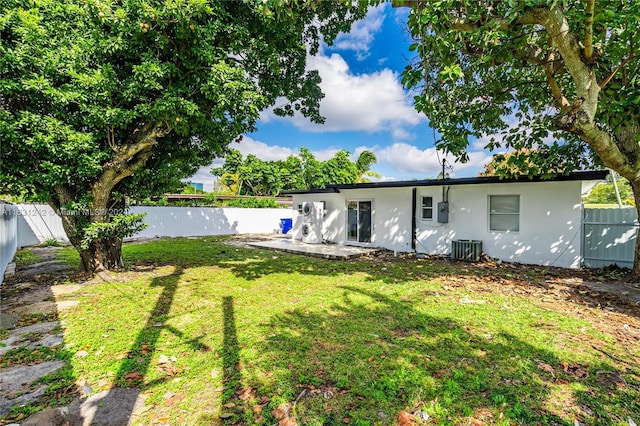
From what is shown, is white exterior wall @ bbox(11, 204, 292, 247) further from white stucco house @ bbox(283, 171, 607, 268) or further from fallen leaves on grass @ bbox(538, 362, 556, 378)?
fallen leaves on grass @ bbox(538, 362, 556, 378)

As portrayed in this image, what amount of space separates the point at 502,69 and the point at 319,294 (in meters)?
→ 6.21

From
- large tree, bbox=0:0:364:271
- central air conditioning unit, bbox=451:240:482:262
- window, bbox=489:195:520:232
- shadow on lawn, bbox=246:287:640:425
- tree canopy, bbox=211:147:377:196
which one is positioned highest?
tree canopy, bbox=211:147:377:196

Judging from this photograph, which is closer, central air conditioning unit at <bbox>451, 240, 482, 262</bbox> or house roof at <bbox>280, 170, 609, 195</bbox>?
house roof at <bbox>280, 170, 609, 195</bbox>

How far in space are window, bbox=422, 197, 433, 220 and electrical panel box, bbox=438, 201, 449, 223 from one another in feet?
1.38

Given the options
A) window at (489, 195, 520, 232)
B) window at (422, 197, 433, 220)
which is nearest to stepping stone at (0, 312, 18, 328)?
window at (422, 197, 433, 220)

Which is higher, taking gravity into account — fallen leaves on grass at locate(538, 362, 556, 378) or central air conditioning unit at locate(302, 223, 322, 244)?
central air conditioning unit at locate(302, 223, 322, 244)

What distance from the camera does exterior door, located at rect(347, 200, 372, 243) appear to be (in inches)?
470

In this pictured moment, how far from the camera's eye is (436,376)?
2.84m

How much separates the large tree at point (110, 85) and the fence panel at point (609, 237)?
8356mm

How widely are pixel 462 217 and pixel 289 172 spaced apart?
81.4 feet

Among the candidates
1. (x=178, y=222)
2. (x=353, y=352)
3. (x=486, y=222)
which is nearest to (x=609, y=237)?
(x=486, y=222)

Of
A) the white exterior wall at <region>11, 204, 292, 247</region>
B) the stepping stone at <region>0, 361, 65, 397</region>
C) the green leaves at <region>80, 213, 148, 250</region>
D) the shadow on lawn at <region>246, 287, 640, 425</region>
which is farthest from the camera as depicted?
the white exterior wall at <region>11, 204, 292, 247</region>

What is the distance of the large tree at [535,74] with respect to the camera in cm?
386

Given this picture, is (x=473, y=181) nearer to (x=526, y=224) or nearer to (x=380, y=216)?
(x=526, y=224)
